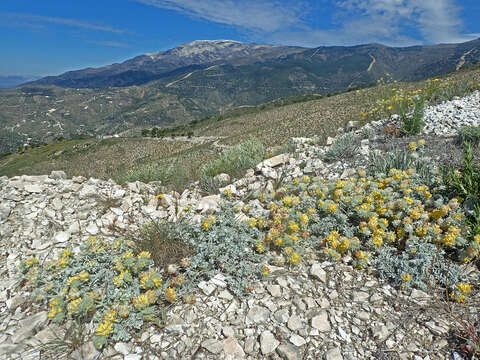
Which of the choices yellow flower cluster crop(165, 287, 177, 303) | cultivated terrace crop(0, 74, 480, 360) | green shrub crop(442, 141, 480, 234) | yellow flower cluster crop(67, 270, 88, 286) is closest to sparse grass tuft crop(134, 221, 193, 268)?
cultivated terrace crop(0, 74, 480, 360)

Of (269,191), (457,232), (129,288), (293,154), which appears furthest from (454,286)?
(293,154)

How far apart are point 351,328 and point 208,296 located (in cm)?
155

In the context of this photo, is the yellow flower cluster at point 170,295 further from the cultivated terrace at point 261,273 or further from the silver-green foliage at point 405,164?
the silver-green foliage at point 405,164

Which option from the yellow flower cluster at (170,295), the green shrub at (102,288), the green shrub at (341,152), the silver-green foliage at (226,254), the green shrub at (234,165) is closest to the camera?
the green shrub at (102,288)

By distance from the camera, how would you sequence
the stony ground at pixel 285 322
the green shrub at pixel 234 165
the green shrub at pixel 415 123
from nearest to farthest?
1. the stony ground at pixel 285 322
2. the green shrub at pixel 415 123
3. the green shrub at pixel 234 165

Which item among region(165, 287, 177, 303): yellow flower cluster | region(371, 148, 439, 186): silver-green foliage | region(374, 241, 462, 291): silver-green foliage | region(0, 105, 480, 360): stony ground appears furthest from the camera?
region(371, 148, 439, 186): silver-green foliage

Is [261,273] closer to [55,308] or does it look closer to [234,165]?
[55,308]

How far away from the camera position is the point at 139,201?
17.7 ft

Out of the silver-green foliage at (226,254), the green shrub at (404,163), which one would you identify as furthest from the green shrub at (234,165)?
the silver-green foliage at (226,254)

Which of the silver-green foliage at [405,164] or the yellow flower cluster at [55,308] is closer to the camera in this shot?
the yellow flower cluster at [55,308]

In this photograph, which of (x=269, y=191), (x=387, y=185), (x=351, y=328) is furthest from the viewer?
(x=269, y=191)

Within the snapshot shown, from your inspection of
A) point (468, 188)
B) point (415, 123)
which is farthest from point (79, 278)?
point (415, 123)

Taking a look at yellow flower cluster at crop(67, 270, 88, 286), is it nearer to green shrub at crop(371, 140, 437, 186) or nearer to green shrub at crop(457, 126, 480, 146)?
green shrub at crop(371, 140, 437, 186)

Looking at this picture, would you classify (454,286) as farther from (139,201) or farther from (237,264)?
(139,201)
